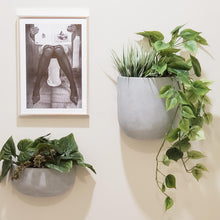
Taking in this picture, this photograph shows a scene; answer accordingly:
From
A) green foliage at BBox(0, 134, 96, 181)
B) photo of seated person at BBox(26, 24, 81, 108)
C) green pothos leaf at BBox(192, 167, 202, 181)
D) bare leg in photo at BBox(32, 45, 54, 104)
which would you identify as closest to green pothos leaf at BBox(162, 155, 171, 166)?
green pothos leaf at BBox(192, 167, 202, 181)

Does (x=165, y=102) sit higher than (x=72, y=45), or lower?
lower

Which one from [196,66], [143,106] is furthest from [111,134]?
[196,66]

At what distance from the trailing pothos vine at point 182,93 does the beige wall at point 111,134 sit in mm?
67

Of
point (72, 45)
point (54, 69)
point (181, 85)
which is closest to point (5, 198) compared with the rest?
point (54, 69)

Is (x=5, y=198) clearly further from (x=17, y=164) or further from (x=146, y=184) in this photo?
(x=146, y=184)

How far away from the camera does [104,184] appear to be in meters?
1.75

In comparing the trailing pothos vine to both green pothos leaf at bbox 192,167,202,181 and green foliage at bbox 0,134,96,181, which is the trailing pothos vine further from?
green foliage at bbox 0,134,96,181

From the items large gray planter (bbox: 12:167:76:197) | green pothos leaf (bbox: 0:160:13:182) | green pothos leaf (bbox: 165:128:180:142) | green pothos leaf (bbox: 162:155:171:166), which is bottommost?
large gray planter (bbox: 12:167:76:197)

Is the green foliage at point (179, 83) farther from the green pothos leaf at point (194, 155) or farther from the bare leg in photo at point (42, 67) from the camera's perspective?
the bare leg in photo at point (42, 67)

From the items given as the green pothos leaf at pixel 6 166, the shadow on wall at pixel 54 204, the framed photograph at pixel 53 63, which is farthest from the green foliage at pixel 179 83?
the green pothos leaf at pixel 6 166

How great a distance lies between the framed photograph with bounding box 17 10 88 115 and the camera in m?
1.65

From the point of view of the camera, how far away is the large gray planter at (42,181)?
164 centimetres

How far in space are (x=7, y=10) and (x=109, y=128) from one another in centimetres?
59

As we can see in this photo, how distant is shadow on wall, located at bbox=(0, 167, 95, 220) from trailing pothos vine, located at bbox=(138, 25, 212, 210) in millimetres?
303
